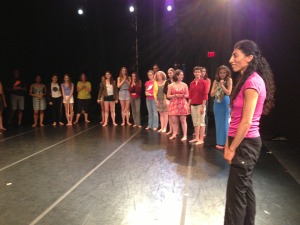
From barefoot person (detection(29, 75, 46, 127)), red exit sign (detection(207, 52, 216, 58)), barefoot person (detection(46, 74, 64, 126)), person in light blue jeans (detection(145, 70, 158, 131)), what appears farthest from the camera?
red exit sign (detection(207, 52, 216, 58))

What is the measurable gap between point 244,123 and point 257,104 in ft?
0.54

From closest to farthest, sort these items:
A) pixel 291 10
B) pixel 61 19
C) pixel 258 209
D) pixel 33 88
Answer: pixel 258 209 < pixel 291 10 < pixel 33 88 < pixel 61 19

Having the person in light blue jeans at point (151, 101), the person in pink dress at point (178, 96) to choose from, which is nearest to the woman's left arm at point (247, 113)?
the person in pink dress at point (178, 96)

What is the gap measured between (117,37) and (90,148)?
18.5ft

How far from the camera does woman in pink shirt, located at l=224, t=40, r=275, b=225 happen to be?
1.89 meters

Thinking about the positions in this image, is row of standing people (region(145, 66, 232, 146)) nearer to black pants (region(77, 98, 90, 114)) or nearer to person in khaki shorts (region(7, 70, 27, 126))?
black pants (region(77, 98, 90, 114))

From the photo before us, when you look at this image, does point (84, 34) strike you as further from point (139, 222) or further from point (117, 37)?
point (139, 222)

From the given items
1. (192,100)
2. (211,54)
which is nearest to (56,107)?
(192,100)

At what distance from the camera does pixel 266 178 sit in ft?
12.0

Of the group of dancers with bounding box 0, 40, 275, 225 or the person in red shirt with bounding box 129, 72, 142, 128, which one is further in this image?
the person in red shirt with bounding box 129, 72, 142, 128

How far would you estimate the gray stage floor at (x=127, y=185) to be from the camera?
2721 millimetres

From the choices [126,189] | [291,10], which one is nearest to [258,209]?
[126,189]

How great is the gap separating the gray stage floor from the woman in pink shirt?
694mm

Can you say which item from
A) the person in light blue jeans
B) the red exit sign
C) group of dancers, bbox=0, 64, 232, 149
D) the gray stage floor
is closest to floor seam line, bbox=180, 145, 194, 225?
the gray stage floor
